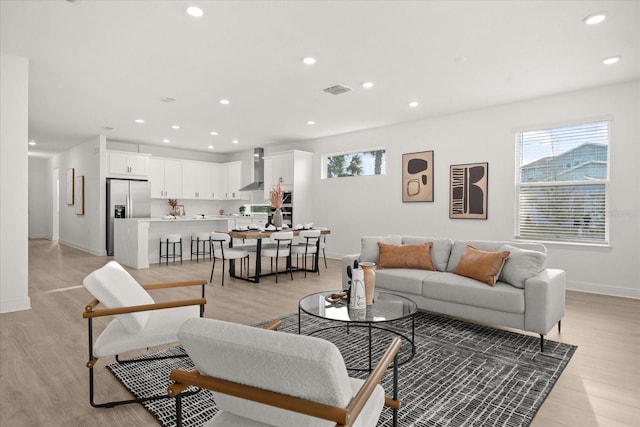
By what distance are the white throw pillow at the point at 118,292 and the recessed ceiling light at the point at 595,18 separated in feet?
14.1

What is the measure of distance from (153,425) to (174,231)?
6.18 metres

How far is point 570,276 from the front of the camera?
529 cm

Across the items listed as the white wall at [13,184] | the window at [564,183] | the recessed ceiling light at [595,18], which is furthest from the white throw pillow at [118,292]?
A: the window at [564,183]

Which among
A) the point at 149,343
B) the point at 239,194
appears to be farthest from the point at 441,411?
the point at 239,194

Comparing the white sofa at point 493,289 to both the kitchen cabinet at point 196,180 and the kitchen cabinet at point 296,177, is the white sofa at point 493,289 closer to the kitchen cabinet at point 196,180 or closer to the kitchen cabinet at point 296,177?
the kitchen cabinet at point 296,177

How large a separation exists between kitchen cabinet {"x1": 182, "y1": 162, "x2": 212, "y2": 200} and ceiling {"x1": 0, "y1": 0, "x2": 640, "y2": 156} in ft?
12.5

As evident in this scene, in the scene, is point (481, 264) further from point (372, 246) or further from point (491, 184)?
point (491, 184)

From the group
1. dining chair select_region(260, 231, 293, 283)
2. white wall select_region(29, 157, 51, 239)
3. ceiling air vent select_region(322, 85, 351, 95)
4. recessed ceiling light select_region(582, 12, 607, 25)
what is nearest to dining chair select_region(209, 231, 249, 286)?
dining chair select_region(260, 231, 293, 283)

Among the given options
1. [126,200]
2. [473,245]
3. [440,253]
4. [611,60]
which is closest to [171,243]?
[126,200]

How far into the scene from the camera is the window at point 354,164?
7648 mm

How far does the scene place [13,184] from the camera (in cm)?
407

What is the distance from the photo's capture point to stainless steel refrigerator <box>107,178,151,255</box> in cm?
877

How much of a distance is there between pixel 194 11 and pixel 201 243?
5759 millimetres

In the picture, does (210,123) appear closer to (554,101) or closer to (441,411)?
(554,101)
